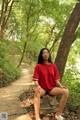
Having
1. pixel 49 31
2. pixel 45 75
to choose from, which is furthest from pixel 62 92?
pixel 49 31

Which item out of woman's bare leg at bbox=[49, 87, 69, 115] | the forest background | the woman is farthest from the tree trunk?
woman's bare leg at bbox=[49, 87, 69, 115]

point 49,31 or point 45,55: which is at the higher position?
point 49,31

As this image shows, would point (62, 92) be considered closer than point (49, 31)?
Yes

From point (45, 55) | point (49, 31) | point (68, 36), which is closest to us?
point (45, 55)

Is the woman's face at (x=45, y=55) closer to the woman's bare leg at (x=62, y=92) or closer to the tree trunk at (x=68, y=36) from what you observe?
the woman's bare leg at (x=62, y=92)

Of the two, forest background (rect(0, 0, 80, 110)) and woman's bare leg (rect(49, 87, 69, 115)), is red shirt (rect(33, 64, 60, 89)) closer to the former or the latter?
woman's bare leg (rect(49, 87, 69, 115))

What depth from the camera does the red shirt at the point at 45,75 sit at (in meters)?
5.84

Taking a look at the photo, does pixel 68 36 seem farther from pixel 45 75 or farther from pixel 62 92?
pixel 62 92

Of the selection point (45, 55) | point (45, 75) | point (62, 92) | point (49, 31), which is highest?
point (49, 31)

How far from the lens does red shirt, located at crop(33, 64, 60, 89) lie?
5844 millimetres

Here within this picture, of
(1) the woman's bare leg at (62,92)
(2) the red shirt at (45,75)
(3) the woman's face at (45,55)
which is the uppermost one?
(3) the woman's face at (45,55)

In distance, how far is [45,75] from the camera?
5852mm

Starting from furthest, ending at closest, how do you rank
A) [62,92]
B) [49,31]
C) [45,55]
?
[49,31] < [45,55] < [62,92]

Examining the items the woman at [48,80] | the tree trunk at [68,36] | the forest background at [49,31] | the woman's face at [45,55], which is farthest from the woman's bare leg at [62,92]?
the tree trunk at [68,36]
